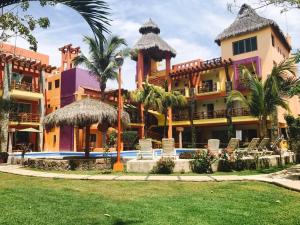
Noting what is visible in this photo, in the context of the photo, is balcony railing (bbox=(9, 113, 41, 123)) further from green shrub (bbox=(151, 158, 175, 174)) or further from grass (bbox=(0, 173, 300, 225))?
grass (bbox=(0, 173, 300, 225))

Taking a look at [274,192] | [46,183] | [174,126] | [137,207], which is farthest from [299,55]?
[174,126]

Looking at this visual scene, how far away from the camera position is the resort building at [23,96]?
25917 millimetres

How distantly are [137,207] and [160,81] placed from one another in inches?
1124

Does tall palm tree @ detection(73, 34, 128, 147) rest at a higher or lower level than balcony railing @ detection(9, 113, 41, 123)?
higher

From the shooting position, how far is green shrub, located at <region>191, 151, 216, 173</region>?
11344 mm

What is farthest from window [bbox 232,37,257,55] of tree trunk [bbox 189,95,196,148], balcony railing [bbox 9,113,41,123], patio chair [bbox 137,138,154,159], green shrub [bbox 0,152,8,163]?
green shrub [bbox 0,152,8,163]

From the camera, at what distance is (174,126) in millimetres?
32562

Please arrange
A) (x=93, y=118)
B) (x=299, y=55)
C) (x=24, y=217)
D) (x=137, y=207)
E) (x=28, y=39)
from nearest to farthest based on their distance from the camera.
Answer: (x=24, y=217)
(x=137, y=207)
(x=28, y=39)
(x=299, y=55)
(x=93, y=118)

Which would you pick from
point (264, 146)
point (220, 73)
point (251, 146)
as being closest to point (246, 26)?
point (220, 73)

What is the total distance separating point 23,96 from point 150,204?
25.3m

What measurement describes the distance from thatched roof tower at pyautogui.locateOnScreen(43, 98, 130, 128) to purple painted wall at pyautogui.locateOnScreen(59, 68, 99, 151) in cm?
1493

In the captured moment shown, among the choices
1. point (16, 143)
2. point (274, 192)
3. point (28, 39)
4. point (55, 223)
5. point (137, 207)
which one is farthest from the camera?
point (16, 143)

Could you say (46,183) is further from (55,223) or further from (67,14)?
(67,14)

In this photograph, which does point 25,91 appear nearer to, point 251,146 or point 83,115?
point 83,115
